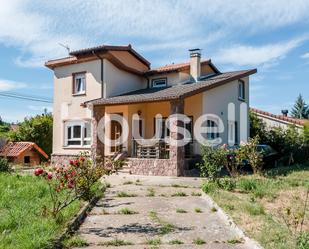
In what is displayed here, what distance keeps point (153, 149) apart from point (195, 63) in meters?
7.53

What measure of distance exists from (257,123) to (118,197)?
Result: 67.0ft

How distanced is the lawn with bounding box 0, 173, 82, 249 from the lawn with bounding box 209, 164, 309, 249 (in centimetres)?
387

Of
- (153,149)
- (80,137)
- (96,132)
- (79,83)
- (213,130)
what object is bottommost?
(153,149)

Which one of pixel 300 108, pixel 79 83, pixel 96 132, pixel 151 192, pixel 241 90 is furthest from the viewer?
pixel 300 108

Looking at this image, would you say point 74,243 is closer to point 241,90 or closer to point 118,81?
point 118,81

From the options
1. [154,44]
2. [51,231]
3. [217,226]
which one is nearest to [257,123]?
[154,44]

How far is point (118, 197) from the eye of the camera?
1191 centimetres

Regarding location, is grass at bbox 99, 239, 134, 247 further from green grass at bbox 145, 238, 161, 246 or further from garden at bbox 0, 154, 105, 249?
garden at bbox 0, 154, 105, 249

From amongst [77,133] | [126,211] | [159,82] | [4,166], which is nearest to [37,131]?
[77,133]

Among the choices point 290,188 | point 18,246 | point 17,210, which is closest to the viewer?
point 18,246

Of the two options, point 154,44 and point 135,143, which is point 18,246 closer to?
point 154,44

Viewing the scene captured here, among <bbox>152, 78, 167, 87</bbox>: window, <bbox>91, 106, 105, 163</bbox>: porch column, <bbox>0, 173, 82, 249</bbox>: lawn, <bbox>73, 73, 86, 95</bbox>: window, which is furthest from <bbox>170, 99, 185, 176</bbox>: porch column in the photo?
<bbox>73, 73, 86, 95</bbox>: window

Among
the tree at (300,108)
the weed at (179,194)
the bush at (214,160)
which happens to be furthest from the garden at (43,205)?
the tree at (300,108)

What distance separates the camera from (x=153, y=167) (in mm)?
19203
